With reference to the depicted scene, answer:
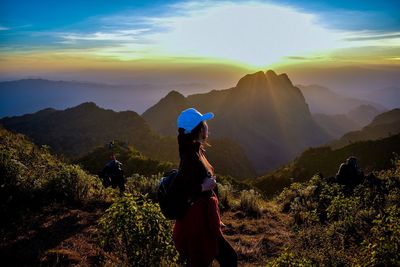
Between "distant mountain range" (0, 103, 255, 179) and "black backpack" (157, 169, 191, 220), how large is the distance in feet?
202

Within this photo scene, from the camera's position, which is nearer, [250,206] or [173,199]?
[173,199]

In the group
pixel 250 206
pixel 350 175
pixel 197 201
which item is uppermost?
pixel 197 201

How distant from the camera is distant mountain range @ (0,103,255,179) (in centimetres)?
7458

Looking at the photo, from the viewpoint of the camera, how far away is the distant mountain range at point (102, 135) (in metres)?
74.6

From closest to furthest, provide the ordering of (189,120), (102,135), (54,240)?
1. (189,120)
2. (54,240)
3. (102,135)

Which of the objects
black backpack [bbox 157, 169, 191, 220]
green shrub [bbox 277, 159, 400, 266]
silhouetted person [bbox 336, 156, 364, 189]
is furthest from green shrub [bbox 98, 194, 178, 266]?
silhouetted person [bbox 336, 156, 364, 189]

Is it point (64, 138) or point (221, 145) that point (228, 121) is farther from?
point (64, 138)

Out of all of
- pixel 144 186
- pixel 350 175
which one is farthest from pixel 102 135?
pixel 350 175

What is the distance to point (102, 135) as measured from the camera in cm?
8700

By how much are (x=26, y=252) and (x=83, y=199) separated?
142 inches

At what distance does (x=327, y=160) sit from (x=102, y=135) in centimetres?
5302

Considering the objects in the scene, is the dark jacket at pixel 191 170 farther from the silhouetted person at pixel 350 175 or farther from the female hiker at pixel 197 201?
the silhouetted person at pixel 350 175

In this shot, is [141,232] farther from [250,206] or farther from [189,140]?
[250,206]

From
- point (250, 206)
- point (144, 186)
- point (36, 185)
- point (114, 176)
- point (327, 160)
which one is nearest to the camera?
point (36, 185)
